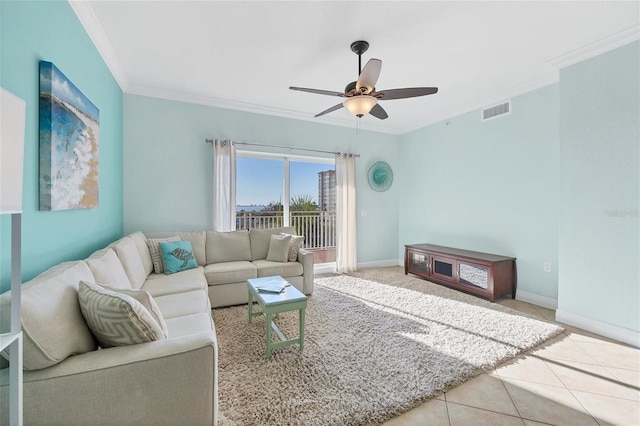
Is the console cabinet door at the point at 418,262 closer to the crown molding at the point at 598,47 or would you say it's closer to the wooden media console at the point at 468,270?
the wooden media console at the point at 468,270

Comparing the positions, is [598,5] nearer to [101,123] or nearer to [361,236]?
[361,236]

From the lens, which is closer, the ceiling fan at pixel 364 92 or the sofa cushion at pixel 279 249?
the ceiling fan at pixel 364 92

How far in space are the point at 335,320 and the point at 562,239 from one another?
8.22 feet

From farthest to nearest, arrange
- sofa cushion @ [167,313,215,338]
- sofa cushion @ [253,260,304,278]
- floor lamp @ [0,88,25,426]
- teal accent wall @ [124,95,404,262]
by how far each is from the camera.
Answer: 1. teal accent wall @ [124,95,404,262]
2. sofa cushion @ [253,260,304,278]
3. sofa cushion @ [167,313,215,338]
4. floor lamp @ [0,88,25,426]

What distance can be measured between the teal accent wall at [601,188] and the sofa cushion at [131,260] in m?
4.17

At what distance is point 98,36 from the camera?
2359 mm

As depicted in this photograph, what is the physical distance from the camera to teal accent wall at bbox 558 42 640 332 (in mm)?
2346

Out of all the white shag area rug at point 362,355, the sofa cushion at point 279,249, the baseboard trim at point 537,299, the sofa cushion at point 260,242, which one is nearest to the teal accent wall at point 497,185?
the baseboard trim at point 537,299

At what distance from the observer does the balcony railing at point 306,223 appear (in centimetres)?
447

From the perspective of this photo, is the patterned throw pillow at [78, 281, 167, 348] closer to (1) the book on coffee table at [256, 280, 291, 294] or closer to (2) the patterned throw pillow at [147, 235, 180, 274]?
(1) the book on coffee table at [256, 280, 291, 294]

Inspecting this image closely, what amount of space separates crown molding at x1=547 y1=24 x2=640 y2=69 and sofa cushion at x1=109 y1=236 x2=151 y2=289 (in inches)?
178

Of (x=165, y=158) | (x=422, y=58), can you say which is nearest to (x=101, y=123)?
(x=165, y=158)

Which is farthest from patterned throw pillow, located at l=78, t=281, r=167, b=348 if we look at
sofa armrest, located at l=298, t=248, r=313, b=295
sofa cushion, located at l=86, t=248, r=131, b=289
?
sofa armrest, located at l=298, t=248, r=313, b=295

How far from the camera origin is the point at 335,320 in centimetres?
278
